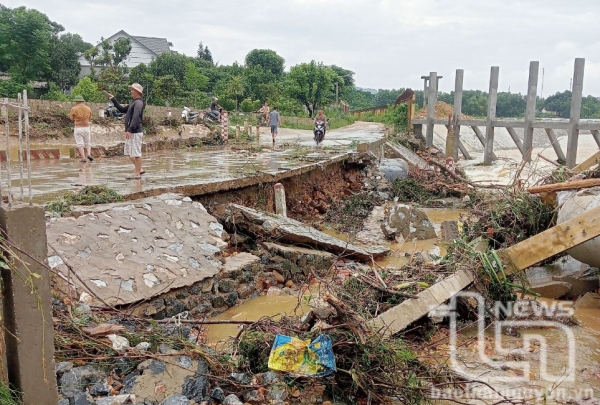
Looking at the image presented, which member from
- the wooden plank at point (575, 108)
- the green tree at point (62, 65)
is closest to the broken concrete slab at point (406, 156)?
the wooden plank at point (575, 108)

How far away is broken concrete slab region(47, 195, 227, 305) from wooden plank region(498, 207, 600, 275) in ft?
10.9

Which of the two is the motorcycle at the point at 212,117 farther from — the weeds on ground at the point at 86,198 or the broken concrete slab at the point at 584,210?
the broken concrete slab at the point at 584,210

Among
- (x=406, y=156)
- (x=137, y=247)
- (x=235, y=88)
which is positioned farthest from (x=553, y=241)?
(x=235, y=88)

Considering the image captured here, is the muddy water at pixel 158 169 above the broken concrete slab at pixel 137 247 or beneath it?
above

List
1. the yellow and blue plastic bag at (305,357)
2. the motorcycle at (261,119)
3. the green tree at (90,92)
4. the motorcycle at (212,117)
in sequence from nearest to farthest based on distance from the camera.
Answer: the yellow and blue plastic bag at (305,357), the motorcycle at (212,117), the green tree at (90,92), the motorcycle at (261,119)

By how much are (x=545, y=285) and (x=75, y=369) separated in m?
5.25

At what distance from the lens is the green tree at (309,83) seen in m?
40.9

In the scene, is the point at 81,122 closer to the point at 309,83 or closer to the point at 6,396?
the point at 6,396

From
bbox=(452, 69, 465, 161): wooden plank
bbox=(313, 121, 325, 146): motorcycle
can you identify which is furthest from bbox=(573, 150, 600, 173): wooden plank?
bbox=(452, 69, 465, 161): wooden plank

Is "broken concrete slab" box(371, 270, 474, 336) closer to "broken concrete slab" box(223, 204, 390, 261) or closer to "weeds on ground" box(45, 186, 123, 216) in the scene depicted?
"broken concrete slab" box(223, 204, 390, 261)

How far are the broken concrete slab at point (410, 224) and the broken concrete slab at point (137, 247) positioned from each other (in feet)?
14.3

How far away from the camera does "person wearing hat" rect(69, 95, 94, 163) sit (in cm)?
1003

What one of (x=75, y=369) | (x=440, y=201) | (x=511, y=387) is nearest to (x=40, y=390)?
(x=75, y=369)

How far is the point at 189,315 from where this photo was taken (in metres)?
5.71
